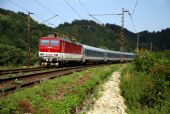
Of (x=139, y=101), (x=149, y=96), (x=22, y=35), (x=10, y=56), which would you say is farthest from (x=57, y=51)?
(x=22, y=35)

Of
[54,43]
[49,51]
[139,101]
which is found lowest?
[139,101]

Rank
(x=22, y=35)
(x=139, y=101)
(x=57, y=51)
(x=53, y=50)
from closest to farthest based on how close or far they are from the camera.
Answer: (x=139, y=101), (x=57, y=51), (x=53, y=50), (x=22, y=35)

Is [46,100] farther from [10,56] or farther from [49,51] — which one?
[10,56]

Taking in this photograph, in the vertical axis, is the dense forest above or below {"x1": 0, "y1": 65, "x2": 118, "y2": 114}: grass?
above

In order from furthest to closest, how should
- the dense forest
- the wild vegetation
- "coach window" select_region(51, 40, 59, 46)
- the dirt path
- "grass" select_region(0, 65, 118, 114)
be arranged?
1. the dense forest
2. "coach window" select_region(51, 40, 59, 46)
3. the wild vegetation
4. the dirt path
5. "grass" select_region(0, 65, 118, 114)

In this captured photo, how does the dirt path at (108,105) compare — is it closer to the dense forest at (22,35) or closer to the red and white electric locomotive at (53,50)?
the dense forest at (22,35)

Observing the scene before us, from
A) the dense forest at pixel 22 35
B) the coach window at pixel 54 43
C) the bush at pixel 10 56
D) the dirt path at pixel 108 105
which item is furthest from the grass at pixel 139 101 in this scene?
the bush at pixel 10 56

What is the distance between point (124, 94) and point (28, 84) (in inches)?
209

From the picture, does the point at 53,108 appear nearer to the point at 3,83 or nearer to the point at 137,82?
the point at 3,83

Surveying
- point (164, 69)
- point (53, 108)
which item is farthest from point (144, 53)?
point (53, 108)

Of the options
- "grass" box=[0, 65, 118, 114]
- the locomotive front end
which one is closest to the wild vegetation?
"grass" box=[0, 65, 118, 114]

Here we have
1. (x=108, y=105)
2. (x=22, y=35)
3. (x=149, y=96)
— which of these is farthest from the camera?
(x=22, y=35)

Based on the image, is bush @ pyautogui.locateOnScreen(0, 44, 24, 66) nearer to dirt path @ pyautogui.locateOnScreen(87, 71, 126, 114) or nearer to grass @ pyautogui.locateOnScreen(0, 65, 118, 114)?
dirt path @ pyautogui.locateOnScreen(87, 71, 126, 114)

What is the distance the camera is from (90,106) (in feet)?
48.1
